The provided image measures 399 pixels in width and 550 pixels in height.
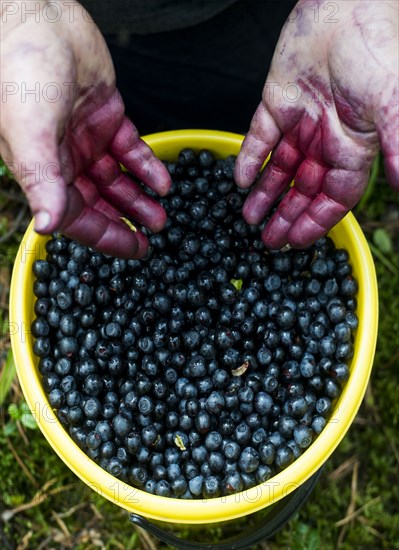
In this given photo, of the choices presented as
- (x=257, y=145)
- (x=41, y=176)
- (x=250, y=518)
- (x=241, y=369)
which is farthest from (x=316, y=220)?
(x=250, y=518)

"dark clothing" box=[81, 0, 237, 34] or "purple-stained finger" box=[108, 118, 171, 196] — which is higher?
"dark clothing" box=[81, 0, 237, 34]

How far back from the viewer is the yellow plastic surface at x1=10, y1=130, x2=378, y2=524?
1221 mm

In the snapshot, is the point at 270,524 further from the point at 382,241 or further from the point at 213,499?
the point at 382,241

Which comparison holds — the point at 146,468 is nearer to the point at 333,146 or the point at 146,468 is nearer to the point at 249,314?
the point at 249,314

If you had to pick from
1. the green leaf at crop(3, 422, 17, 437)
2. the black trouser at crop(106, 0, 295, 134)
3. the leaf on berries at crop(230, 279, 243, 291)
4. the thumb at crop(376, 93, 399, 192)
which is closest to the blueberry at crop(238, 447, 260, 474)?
the leaf on berries at crop(230, 279, 243, 291)

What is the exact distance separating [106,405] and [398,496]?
0.83m

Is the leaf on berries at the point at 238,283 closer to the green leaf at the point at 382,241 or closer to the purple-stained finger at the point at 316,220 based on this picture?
the purple-stained finger at the point at 316,220

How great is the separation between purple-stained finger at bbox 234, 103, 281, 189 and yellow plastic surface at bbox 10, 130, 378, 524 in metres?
0.16

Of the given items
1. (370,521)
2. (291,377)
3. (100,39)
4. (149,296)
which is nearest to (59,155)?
(100,39)

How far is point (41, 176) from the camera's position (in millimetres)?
974

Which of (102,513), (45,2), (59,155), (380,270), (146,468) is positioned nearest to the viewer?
(59,155)

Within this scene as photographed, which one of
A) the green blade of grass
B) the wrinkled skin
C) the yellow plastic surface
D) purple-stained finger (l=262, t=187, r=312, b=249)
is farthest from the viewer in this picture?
the green blade of grass

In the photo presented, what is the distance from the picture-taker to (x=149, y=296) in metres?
1.37

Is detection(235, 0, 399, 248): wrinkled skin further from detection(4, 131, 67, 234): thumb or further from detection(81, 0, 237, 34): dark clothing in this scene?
detection(4, 131, 67, 234): thumb
